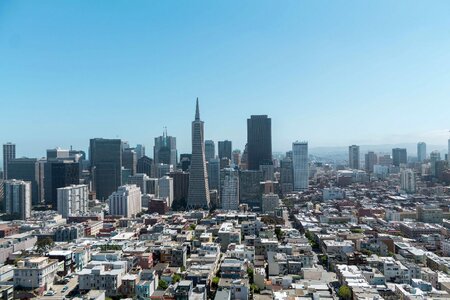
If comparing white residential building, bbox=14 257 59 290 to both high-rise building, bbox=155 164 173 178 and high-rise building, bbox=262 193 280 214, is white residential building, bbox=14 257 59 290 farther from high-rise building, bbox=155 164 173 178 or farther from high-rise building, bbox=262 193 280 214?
high-rise building, bbox=155 164 173 178

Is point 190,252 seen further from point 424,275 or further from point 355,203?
point 355,203

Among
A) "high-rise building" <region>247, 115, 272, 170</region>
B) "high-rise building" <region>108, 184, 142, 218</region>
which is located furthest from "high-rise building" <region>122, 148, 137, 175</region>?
"high-rise building" <region>108, 184, 142, 218</region>

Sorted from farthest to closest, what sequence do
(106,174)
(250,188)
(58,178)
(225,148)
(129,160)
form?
1. (225,148)
2. (129,160)
3. (106,174)
4. (58,178)
5. (250,188)

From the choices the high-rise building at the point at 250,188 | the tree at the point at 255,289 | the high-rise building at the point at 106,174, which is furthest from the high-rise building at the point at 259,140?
the tree at the point at 255,289

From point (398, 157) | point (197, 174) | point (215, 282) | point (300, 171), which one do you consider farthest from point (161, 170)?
point (215, 282)

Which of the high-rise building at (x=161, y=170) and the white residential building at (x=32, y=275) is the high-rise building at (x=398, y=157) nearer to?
the high-rise building at (x=161, y=170)

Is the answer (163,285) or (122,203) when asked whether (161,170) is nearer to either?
(122,203)
